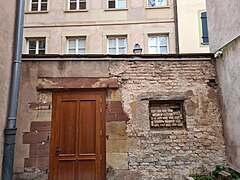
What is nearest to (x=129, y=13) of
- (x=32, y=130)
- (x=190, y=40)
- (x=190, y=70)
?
(x=190, y=40)

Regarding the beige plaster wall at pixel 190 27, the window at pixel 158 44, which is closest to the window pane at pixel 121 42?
the window at pixel 158 44

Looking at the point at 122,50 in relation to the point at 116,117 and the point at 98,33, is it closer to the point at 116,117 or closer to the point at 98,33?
the point at 98,33

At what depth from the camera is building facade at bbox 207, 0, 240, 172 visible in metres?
4.39

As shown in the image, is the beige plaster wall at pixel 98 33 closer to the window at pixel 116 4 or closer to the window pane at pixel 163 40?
the window pane at pixel 163 40

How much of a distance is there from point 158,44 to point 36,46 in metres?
6.48

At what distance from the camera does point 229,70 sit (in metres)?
4.61

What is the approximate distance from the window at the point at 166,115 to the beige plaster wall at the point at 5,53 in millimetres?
3167

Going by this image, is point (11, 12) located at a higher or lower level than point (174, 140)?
higher

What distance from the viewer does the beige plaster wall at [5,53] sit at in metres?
3.48

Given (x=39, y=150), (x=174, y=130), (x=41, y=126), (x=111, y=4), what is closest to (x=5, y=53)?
(x=41, y=126)

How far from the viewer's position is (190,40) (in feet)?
33.2

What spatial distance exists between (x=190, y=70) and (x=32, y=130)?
13.7 feet

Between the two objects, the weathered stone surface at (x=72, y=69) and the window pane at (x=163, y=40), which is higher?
the window pane at (x=163, y=40)

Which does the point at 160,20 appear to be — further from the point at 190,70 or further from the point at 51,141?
the point at 51,141
